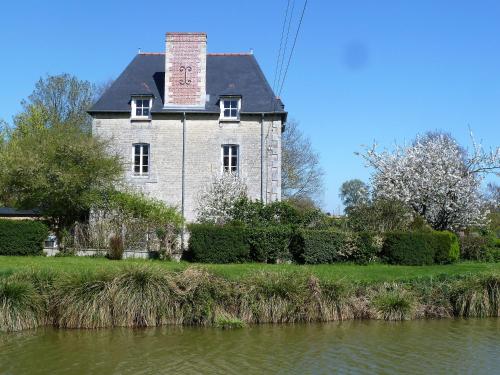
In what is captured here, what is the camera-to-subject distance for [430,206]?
82.0 feet

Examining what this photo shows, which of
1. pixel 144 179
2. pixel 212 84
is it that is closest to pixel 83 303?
pixel 144 179

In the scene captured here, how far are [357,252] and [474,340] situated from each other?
817cm

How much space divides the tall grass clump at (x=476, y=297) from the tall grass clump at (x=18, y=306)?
1006 cm

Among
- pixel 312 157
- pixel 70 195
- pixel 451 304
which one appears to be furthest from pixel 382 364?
pixel 312 157

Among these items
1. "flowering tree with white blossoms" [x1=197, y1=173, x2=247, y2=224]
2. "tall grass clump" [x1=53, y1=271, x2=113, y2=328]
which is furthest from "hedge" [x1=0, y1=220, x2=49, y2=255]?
"tall grass clump" [x1=53, y1=271, x2=113, y2=328]

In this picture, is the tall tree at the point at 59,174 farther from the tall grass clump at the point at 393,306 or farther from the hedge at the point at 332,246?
the tall grass clump at the point at 393,306

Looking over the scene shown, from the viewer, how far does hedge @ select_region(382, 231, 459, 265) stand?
19.6 metres

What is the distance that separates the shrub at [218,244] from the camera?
63.5ft

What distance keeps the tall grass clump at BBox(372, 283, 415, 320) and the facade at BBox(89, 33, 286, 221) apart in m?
13.7

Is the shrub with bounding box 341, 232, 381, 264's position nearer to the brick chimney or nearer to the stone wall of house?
the stone wall of house

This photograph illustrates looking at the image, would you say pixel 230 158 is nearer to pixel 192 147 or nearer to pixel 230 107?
pixel 192 147

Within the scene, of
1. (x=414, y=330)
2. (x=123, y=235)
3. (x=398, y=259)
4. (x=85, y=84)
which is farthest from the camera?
(x=85, y=84)

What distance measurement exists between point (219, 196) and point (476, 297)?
13.5 meters

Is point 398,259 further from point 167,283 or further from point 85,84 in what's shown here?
point 85,84
